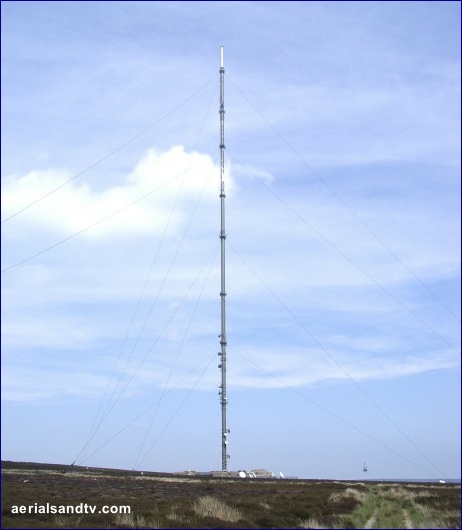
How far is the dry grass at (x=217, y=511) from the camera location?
19.7 m

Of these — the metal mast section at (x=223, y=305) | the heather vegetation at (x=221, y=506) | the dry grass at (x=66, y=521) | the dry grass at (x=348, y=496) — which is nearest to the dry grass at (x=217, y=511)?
the heather vegetation at (x=221, y=506)

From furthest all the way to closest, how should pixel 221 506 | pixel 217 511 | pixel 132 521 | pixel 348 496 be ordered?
pixel 348 496 → pixel 221 506 → pixel 217 511 → pixel 132 521

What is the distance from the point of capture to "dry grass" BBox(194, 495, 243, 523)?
19.7 metres

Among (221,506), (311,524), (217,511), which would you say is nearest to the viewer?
(311,524)

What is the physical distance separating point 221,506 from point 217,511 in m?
0.54

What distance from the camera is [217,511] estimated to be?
66.8 feet

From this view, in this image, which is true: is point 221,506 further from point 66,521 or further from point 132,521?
point 66,521

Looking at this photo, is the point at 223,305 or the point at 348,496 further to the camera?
the point at 223,305

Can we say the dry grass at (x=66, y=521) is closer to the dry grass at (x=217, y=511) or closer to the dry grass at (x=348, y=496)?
the dry grass at (x=217, y=511)

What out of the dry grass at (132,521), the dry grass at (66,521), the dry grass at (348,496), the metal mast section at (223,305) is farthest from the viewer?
the metal mast section at (223,305)

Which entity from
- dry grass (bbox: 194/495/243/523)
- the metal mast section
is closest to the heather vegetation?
dry grass (bbox: 194/495/243/523)

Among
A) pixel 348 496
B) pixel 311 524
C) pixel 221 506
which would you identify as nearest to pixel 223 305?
pixel 348 496

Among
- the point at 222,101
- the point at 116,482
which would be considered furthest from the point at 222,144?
the point at 116,482

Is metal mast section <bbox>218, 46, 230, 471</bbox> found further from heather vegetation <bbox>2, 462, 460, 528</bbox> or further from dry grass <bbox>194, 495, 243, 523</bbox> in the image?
dry grass <bbox>194, 495, 243, 523</bbox>
